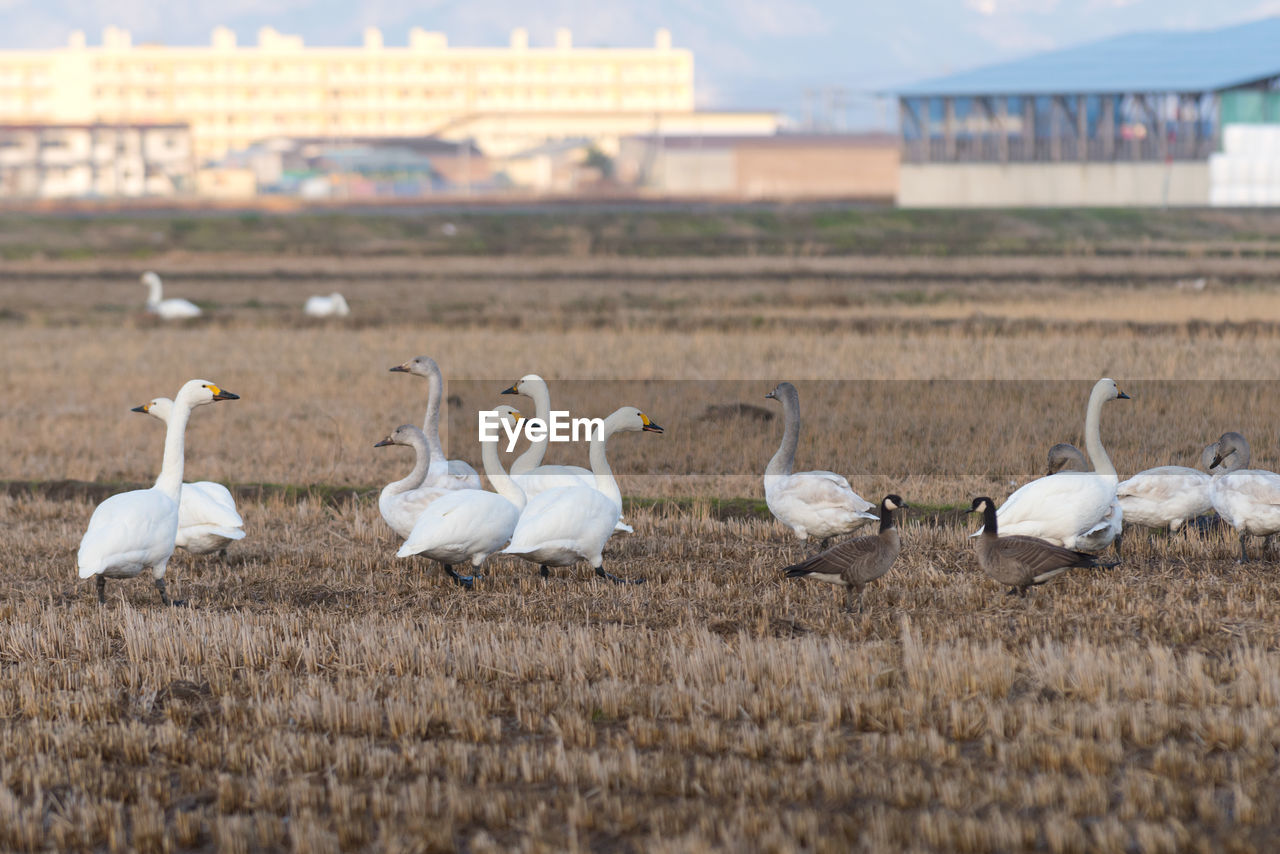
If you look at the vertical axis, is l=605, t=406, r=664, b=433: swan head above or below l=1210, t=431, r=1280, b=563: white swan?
above

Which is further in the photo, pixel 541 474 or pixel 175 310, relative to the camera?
pixel 175 310

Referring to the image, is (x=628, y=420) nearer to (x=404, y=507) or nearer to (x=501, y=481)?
(x=501, y=481)

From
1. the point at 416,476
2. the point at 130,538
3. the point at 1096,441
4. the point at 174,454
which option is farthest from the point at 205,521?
the point at 1096,441

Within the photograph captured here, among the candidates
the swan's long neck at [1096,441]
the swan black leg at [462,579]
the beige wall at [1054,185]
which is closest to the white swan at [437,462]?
the swan black leg at [462,579]

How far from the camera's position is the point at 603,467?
1051 cm

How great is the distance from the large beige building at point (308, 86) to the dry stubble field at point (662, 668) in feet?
474

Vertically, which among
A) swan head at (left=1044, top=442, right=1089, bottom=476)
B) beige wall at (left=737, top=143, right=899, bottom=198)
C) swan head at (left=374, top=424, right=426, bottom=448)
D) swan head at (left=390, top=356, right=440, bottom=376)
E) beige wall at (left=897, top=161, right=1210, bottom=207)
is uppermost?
beige wall at (left=737, top=143, right=899, bottom=198)

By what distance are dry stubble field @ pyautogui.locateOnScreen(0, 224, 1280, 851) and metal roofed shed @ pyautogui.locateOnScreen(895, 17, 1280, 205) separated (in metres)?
47.8

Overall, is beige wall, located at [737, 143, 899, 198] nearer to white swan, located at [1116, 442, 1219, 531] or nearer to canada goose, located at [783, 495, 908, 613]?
white swan, located at [1116, 442, 1219, 531]

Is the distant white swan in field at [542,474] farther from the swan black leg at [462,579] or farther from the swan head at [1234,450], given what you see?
the swan head at [1234,450]

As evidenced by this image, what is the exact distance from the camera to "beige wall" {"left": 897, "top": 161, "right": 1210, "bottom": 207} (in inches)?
2489

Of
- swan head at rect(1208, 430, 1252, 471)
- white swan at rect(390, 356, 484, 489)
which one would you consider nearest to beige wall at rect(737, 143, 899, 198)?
white swan at rect(390, 356, 484, 489)

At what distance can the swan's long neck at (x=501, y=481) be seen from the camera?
10531mm

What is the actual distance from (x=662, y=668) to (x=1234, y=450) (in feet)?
18.2
